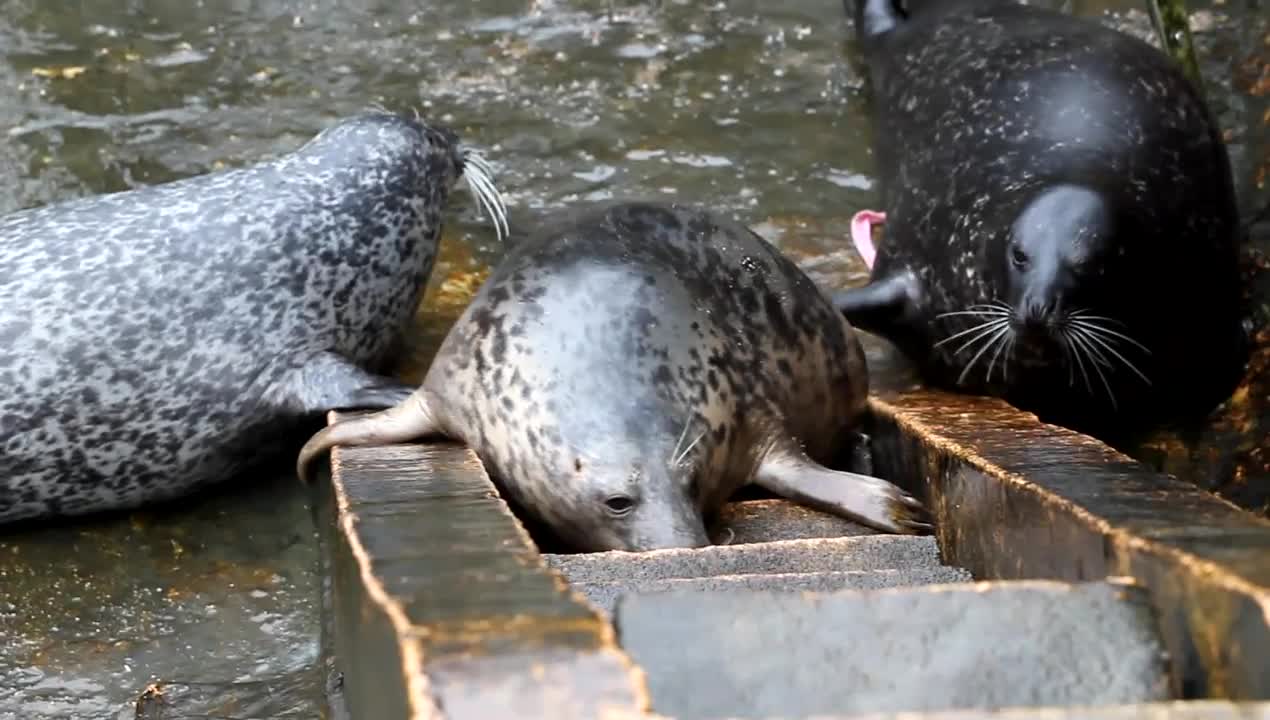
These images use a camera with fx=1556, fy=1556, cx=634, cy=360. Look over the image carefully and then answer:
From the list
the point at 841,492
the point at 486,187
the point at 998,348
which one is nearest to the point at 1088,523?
the point at 841,492

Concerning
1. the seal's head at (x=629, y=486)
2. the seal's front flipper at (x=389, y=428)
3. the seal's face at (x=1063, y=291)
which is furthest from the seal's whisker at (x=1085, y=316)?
the seal's front flipper at (x=389, y=428)

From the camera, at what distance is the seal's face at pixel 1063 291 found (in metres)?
4.06

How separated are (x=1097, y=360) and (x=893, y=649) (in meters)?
2.43

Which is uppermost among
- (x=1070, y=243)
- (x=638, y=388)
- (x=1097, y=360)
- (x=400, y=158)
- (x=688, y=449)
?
(x=400, y=158)

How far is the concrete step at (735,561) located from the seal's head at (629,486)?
0.71 feet

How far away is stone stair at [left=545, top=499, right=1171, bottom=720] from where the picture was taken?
77.5 inches

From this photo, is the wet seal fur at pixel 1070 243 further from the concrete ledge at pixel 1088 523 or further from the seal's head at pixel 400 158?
the seal's head at pixel 400 158

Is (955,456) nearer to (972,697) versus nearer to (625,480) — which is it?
(625,480)

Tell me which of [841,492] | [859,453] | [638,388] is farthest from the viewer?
[859,453]

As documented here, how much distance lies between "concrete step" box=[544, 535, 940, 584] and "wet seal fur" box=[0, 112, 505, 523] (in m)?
1.22

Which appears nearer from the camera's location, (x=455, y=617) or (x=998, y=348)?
(x=455, y=617)

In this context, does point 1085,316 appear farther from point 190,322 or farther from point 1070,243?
point 190,322

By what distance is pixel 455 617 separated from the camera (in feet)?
6.40

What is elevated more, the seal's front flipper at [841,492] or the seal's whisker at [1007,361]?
the seal's whisker at [1007,361]
